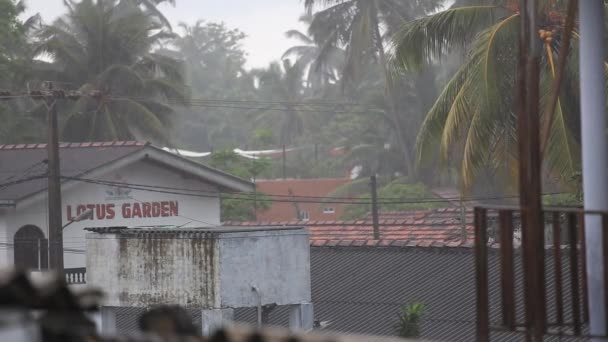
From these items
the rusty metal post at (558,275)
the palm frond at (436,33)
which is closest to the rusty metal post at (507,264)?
the rusty metal post at (558,275)

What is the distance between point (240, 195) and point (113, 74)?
8004 millimetres

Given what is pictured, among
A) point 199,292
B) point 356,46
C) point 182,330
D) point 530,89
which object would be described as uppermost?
point 356,46

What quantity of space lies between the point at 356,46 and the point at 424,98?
9255mm

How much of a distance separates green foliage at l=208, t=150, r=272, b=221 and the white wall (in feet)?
38.6

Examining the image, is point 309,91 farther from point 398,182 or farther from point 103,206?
point 103,206

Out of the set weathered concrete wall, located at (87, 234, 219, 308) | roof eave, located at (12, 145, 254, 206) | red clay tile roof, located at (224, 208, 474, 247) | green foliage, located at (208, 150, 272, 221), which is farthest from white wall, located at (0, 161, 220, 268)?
green foliage, located at (208, 150, 272, 221)

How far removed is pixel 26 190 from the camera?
27.0 m

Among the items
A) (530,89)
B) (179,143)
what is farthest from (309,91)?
(530,89)

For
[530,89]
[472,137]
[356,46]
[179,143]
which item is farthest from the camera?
[179,143]

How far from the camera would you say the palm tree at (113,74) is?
40.0 m

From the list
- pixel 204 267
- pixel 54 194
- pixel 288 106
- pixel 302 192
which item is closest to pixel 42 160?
pixel 54 194

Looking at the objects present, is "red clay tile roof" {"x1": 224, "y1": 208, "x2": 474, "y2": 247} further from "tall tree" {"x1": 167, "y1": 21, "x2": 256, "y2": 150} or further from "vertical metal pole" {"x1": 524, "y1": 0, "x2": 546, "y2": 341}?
"tall tree" {"x1": 167, "y1": 21, "x2": 256, "y2": 150}

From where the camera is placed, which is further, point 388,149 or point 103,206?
point 388,149

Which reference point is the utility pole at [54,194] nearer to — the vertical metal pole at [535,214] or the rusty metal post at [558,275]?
the rusty metal post at [558,275]
